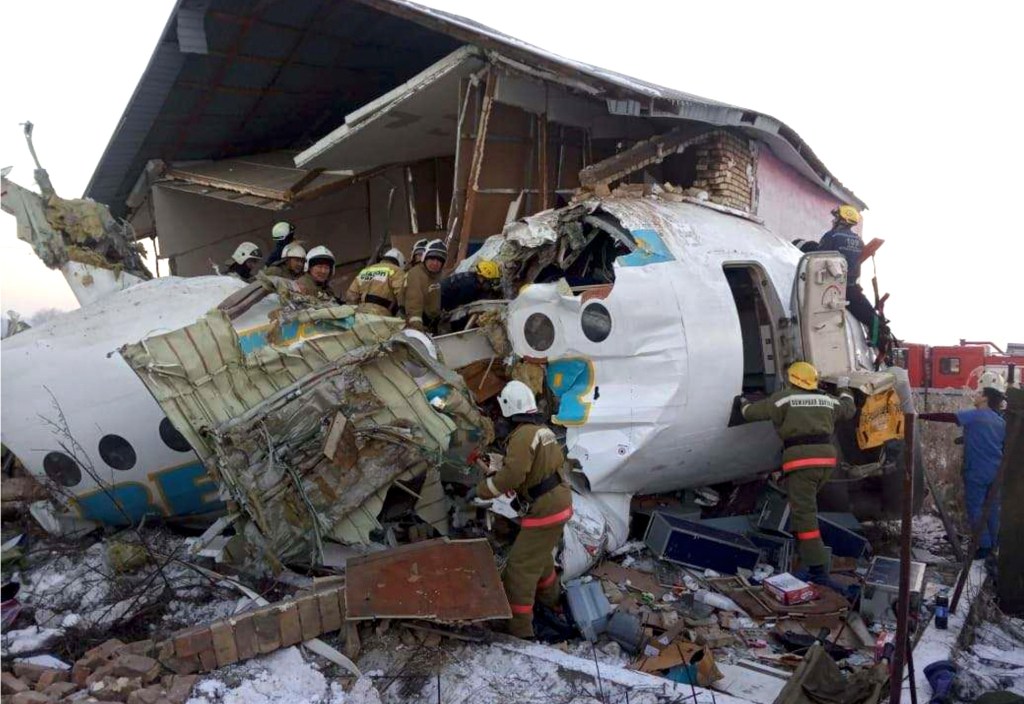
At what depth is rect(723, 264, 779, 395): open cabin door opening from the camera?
6293mm

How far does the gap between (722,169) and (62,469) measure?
7.10 m

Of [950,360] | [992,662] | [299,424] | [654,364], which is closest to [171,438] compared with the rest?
[299,424]

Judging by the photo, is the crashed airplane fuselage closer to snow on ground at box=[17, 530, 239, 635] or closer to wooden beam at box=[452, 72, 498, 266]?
snow on ground at box=[17, 530, 239, 635]

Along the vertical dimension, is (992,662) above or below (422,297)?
below

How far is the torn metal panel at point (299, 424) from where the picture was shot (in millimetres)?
4520

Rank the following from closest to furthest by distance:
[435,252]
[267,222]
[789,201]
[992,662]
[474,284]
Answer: [992,662]
[474,284]
[435,252]
[789,201]
[267,222]

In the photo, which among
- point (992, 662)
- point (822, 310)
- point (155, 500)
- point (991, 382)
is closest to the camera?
point (992, 662)

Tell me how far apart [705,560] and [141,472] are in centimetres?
415

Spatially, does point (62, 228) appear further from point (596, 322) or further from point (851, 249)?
point (851, 249)

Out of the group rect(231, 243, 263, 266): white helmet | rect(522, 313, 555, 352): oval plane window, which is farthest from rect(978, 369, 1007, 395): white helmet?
rect(231, 243, 263, 266): white helmet

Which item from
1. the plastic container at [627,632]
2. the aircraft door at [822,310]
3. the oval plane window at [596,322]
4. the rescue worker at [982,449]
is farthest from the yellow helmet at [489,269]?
the rescue worker at [982,449]

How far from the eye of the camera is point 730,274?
6672mm

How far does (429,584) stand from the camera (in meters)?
4.34

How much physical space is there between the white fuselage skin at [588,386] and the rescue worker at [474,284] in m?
0.49
